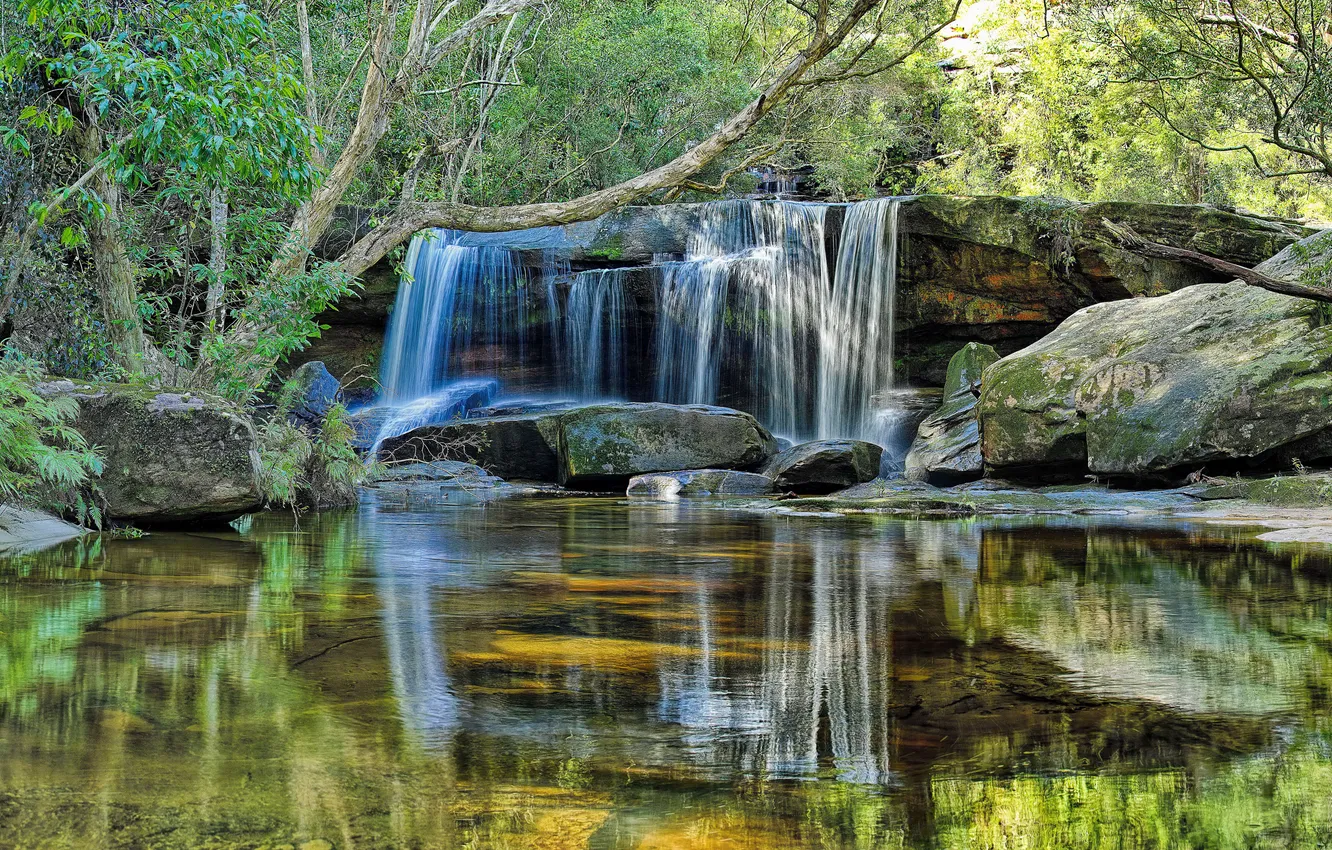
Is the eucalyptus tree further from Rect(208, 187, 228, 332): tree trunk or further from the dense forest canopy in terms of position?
Rect(208, 187, 228, 332): tree trunk

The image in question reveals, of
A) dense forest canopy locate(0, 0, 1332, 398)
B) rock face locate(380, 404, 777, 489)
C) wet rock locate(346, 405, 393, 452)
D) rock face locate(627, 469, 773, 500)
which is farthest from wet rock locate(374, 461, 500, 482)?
dense forest canopy locate(0, 0, 1332, 398)

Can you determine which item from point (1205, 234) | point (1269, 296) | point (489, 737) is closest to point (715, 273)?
point (1205, 234)

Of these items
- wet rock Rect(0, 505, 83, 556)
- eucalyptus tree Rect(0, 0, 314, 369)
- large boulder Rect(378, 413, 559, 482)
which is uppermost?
eucalyptus tree Rect(0, 0, 314, 369)

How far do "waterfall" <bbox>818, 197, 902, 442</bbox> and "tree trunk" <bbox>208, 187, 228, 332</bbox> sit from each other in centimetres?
1169

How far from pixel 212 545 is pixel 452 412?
40.1ft

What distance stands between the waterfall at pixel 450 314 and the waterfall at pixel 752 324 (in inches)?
117

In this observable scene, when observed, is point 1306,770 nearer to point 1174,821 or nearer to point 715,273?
point 1174,821

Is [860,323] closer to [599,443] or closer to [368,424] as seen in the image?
[599,443]

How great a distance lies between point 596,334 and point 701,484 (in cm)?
675

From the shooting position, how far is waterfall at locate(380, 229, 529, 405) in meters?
20.4

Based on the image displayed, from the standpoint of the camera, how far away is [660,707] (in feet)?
9.20

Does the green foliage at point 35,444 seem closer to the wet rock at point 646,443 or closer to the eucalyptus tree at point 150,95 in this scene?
the eucalyptus tree at point 150,95

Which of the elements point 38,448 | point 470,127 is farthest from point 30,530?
point 470,127

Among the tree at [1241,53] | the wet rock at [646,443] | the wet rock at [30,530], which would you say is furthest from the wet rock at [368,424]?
the tree at [1241,53]
